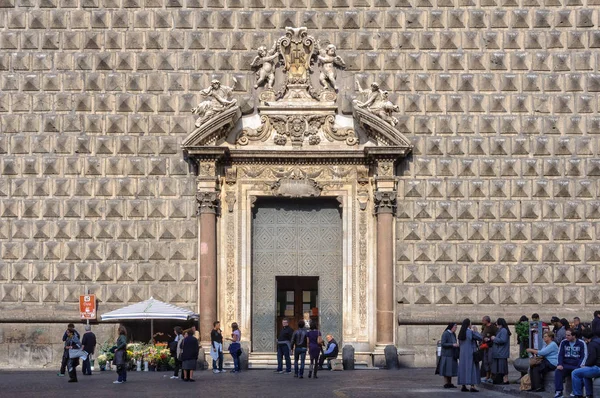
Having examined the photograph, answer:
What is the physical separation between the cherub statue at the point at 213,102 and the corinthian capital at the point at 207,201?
1.84 metres

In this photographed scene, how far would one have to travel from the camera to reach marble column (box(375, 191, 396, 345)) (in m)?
35.8

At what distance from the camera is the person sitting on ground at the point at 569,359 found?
1001 inches

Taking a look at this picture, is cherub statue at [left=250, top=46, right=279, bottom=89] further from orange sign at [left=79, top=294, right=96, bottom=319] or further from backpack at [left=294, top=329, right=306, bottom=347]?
backpack at [left=294, top=329, right=306, bottom=347]

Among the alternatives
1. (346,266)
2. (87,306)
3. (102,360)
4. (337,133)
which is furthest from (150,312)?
(337,133)

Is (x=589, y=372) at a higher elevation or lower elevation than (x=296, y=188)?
lower

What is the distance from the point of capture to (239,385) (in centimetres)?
2919

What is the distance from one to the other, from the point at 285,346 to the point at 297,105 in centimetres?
680

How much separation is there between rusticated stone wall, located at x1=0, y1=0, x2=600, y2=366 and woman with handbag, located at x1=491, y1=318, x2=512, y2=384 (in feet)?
19.4

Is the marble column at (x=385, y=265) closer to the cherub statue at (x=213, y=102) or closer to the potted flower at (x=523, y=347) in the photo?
the cherub statue at (x=213, y=102)

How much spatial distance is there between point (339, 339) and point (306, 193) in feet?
13.3

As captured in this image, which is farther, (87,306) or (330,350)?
(87,306)

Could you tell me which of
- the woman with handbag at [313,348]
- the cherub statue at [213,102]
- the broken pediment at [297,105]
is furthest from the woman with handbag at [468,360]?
the cherub statue at [213,102]

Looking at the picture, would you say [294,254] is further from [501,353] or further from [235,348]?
[501,353]

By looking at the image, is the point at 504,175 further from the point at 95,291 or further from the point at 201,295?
the point at 95,291
